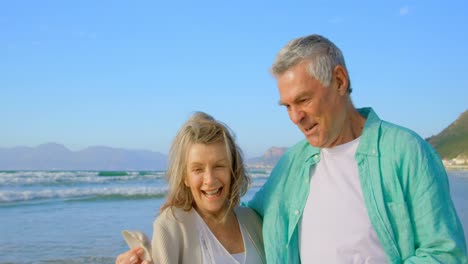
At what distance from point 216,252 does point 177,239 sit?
21 centimetres

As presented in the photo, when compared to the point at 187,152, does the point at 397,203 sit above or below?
below

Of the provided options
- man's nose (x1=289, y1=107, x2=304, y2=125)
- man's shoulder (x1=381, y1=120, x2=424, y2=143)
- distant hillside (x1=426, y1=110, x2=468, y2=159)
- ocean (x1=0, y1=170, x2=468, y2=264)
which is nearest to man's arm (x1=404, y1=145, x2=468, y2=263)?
man's shoulder (x1=381, y1=120, x2=424, y2=143)

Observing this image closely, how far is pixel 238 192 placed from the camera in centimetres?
285

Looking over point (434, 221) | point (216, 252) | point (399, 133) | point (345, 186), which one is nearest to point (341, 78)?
point (399, 133)

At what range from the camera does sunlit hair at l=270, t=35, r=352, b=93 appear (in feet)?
8.13

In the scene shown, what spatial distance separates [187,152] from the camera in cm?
267

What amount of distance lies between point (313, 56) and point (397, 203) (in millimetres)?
778

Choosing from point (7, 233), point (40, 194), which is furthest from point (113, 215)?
point (40, 194)

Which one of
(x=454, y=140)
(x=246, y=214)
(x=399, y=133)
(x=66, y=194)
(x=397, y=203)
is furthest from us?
(x=454, y=140)

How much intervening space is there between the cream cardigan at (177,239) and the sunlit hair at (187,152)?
8 centimetres

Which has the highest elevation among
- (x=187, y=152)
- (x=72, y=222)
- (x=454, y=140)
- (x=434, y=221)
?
(x=187, y=152)

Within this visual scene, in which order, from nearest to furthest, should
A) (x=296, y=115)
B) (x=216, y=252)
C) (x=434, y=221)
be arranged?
(x=434, y=221) < (x=296, y=115) < (x=216, y=252)

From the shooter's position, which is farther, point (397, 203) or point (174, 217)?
point (174, 217)

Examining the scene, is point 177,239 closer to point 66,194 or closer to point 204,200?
point 204,200
